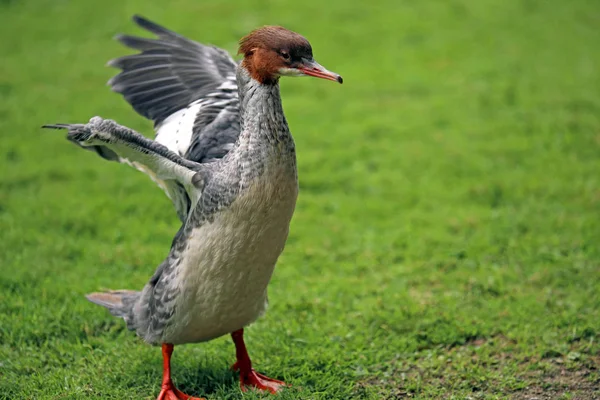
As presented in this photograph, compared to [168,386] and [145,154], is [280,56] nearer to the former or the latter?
[145,154]

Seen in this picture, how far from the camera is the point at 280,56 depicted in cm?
393

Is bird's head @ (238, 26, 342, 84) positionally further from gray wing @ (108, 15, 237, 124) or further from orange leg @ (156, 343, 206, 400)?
orange leg @ (156, 343, 206, 400)

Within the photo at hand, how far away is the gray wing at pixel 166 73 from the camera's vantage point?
5223 millimetres

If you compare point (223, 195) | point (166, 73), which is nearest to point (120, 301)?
point (223, 195)

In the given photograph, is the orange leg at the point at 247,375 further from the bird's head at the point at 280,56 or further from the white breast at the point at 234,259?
the bird's head at the point at 280,56

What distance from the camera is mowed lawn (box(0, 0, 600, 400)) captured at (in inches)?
195

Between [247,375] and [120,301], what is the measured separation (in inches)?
37.3

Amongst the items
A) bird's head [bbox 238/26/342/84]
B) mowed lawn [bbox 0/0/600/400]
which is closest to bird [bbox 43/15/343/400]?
bird's head [bbox 238/26/342/84]

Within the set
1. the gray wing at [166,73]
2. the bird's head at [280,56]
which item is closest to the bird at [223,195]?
the bird's head at [280,56]

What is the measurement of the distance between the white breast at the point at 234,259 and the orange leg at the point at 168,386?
103 mm

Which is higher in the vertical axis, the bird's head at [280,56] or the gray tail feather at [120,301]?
the bird's head at [280,56]

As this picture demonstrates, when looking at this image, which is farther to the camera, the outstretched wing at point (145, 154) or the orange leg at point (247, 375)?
the orange leg at point (247, 375)

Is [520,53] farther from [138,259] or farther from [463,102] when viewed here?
[138,259]

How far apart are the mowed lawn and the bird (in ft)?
1.45
